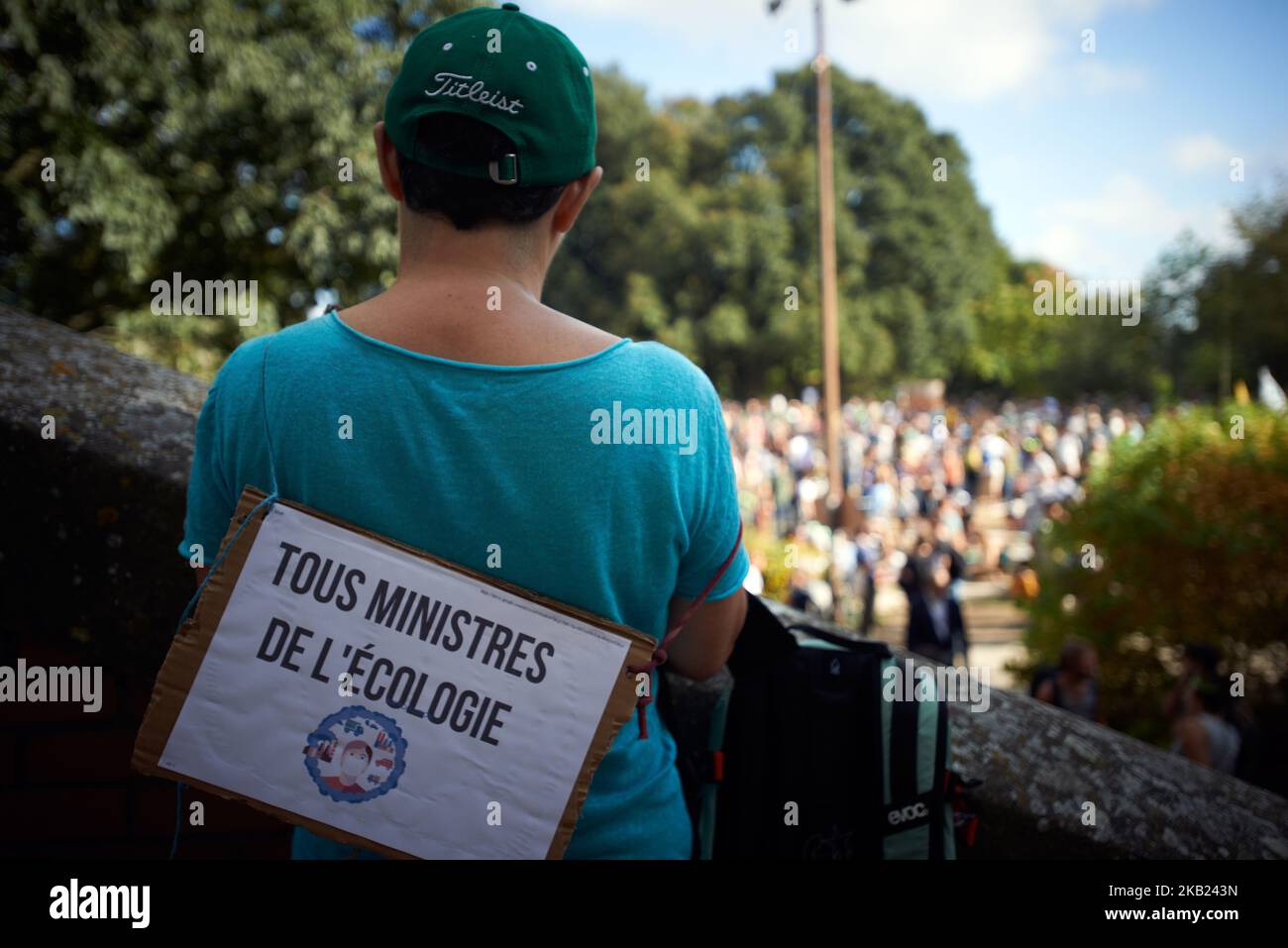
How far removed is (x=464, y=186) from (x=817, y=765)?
1.00 m

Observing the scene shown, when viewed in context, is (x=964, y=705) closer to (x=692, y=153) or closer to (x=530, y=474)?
(x=530, y=474)

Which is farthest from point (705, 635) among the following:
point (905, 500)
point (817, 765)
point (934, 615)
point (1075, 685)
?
point (905, 500)

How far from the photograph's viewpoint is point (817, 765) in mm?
1471

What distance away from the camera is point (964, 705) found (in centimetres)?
176

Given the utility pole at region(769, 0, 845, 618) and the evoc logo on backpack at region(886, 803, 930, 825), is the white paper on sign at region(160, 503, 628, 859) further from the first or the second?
the utility pole at region(769, 0, 845, 618)

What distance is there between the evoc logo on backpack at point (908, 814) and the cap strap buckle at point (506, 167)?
3.58 feet

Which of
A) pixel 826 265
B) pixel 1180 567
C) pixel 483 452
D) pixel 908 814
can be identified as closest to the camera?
pixel 483 452

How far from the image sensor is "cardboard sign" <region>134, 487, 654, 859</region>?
1085 mm

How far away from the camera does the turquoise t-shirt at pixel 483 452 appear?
1075mm

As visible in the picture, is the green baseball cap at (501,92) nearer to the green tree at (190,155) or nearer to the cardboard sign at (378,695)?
the cardboard sign at (378,695)

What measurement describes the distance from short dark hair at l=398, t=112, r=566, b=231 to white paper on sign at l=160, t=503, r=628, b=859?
16.3 inches

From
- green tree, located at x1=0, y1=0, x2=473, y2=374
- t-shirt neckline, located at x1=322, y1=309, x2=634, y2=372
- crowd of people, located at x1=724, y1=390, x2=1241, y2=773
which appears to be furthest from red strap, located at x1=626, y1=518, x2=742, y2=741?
green tree, located at x1=0, y1=0, x2=473, y2=374

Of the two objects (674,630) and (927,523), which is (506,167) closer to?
(674,630)
